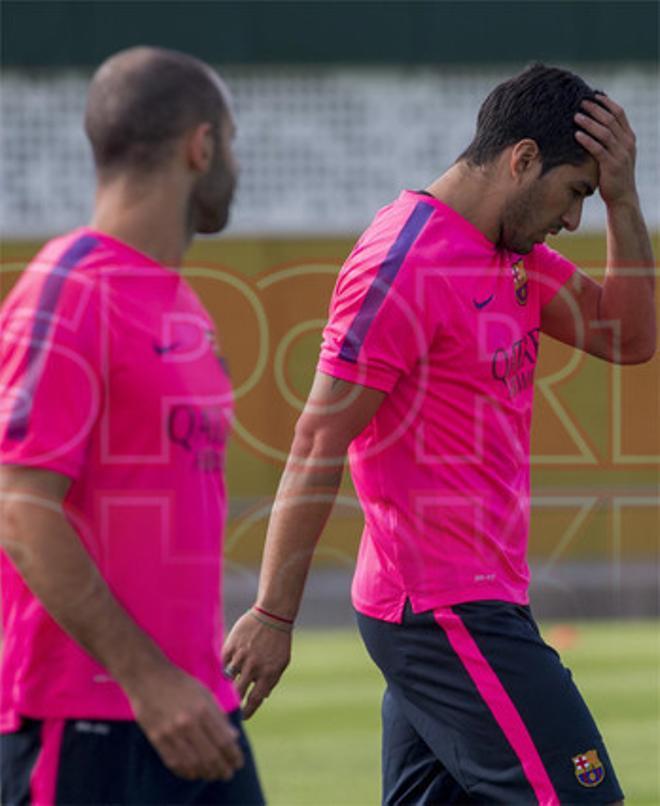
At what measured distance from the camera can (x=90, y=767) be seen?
11.1 feet

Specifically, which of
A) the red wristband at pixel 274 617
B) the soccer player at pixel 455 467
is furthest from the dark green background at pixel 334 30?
the red wristband at pixel 274 617

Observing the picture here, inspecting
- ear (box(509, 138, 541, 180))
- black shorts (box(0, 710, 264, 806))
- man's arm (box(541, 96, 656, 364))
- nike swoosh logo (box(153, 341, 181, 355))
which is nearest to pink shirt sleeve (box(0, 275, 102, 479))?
nike swoosh logo (box(153, 341, 181, 355))

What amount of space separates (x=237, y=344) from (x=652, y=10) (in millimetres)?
5319

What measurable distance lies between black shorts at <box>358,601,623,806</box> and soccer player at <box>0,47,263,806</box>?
3.34ft

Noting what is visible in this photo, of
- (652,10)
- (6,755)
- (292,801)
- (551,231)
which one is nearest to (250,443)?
(652,10)

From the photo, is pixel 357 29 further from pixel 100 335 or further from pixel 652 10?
pixel 100 335

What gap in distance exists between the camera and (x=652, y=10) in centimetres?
1734

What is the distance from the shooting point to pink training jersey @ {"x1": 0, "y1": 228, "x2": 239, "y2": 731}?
10.7ft

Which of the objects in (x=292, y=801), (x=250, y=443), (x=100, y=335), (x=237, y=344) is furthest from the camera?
(x=250, y=443)

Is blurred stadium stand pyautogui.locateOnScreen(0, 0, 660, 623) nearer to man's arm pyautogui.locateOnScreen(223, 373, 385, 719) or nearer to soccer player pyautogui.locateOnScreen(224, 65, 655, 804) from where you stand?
soccer player pyautogui.locateOnScreen(224, 65, 655, 804)

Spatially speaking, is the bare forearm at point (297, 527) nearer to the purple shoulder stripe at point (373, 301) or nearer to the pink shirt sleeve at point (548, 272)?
the purple shoulder stripe at point (373, 301)


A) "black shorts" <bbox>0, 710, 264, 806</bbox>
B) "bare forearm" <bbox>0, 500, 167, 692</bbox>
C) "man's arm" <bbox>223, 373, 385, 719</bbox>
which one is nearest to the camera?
"bare forearm" <bbox>0, 500, 167, 692</bbox>

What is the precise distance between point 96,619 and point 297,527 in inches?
44.1

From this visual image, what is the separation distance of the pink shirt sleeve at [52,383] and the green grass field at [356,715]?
4.68 metres
